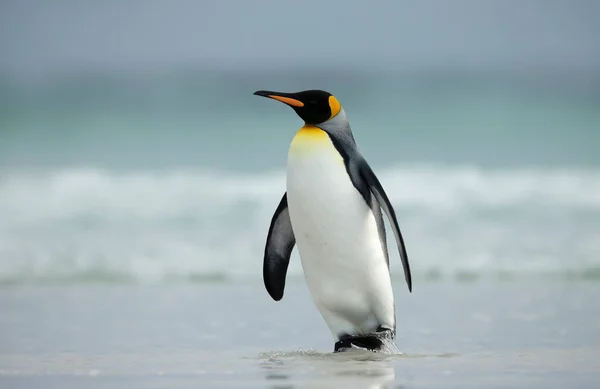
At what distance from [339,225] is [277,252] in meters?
0.65

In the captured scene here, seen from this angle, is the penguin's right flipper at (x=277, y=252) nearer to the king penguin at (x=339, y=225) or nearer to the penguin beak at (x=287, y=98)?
the king penguin at (x=339, y=225)

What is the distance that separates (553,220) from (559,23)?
39.3ft

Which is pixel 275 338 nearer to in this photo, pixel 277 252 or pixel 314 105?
pixel 277 252

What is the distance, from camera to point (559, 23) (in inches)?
833

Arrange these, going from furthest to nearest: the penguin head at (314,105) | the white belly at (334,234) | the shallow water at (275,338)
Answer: the penguin head at (314,105), the white belly at (334,234), the shallow water at (275,338)

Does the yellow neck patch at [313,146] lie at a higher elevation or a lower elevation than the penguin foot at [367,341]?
higher

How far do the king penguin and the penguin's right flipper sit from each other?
0.37 m

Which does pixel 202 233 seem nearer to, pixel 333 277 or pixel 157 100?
pixel 333 277

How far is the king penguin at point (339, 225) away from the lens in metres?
4.43

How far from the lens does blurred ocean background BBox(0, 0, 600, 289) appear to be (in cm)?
927

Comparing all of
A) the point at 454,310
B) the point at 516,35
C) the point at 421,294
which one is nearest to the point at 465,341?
the point at 454,310

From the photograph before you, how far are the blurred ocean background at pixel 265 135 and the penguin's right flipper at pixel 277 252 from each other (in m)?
3.38

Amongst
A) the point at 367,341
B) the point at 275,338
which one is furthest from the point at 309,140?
the point at 275,338

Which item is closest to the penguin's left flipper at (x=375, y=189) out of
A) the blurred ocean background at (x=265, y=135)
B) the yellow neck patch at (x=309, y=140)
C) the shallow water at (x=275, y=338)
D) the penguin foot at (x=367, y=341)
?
the yellow neck patch at (x=309, y=140)
